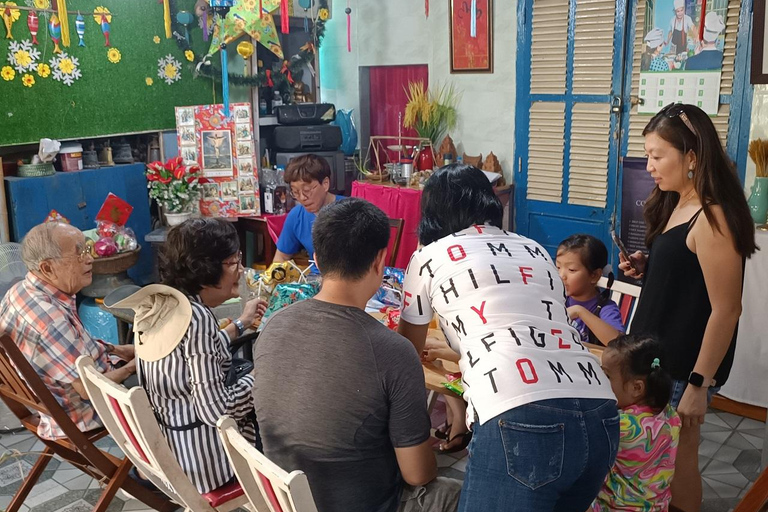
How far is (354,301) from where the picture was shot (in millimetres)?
1610

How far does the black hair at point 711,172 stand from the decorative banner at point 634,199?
2.45 m

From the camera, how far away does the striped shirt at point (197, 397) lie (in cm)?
194

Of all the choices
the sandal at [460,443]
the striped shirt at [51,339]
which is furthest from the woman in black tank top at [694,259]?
the striped shirt at [51,339]

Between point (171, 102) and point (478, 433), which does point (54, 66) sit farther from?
point (478, 433)

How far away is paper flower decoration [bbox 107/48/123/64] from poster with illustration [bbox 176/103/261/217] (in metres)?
0.49

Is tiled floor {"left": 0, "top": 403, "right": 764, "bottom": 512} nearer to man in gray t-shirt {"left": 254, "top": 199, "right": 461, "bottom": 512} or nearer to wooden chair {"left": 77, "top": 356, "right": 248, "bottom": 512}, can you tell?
wooden chair {"left": 77, "top": 356, "right": 248, "bottom": 512}

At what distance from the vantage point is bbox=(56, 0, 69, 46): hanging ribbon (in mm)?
4227

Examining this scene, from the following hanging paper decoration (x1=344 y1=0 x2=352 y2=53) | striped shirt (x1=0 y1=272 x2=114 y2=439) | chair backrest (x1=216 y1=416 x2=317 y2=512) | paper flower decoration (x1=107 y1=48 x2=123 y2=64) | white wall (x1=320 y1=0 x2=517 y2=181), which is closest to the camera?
chair backrest (x1=216 y1=416 x2=317 y2=512)

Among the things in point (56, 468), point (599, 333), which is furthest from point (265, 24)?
point (599, 333)

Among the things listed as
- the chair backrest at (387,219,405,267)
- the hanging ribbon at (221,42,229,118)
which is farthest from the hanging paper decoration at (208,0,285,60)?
the chair backrest at (387,219,405,267)

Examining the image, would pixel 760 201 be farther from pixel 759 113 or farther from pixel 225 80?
pixel 225 80

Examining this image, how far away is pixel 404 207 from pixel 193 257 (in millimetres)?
2986

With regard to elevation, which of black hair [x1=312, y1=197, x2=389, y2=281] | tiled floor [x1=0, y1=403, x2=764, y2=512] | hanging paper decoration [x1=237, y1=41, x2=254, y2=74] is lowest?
tiled floor [x1=0, y1=403, x2=764, y2=512]

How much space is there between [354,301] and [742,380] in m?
2.58
